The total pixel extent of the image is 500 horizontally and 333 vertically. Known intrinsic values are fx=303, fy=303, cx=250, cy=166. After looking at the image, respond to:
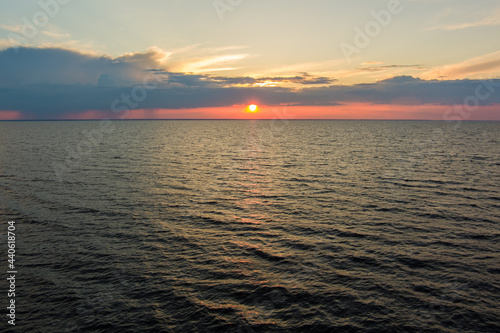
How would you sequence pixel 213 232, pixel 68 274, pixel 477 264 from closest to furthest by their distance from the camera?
pixel 68 274 → pixel 477 264 → pixel 213 232

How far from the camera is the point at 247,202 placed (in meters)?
35.8

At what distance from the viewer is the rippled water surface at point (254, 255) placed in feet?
51.6

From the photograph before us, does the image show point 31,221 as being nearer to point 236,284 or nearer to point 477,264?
point 236,284

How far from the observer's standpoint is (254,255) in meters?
22.4

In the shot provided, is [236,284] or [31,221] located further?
[31,221]

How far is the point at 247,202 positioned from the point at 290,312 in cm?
2012

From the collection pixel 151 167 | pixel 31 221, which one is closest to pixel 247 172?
pixel 151 167

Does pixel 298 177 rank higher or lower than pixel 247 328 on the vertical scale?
higher

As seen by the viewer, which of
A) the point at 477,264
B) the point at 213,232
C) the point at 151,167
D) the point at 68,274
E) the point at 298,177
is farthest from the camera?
the point at 151,167

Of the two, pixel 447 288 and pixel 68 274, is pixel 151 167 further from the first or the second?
pixel 447 288

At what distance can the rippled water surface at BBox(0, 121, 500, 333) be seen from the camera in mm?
15727

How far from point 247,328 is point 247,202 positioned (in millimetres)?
21221

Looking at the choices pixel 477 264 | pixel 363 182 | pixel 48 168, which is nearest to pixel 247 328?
pixel 477 264

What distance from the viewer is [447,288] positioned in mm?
18047
